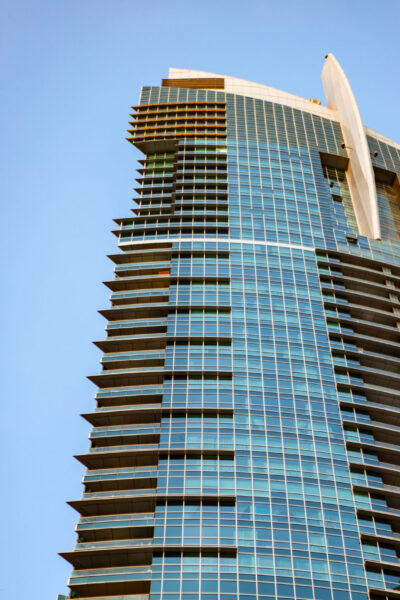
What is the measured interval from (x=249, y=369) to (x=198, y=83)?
7134 cm

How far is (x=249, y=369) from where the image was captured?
280 feet

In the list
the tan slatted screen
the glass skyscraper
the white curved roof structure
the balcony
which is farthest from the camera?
the tan slatted screen

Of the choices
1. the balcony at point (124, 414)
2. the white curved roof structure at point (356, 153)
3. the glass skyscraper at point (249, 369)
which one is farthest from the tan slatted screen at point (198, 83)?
the balcony at point (124, 414)

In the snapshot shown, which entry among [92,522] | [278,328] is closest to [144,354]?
[278,328]

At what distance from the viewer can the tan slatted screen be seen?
137 meters

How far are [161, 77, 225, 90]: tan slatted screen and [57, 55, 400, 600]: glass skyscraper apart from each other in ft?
27.3

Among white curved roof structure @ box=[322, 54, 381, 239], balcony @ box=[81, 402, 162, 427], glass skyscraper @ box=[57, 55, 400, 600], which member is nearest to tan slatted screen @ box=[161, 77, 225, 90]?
glass skyscraper @ box=[57, 55, 400, 600]

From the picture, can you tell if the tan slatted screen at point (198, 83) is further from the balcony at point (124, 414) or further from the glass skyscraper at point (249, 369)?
the balcony at point (124, 414)

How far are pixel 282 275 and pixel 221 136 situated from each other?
34155mm

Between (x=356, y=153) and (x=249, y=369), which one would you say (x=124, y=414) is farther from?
(x=356, y=153)

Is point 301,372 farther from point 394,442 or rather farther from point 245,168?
point 245,168

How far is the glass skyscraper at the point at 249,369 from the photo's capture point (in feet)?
230

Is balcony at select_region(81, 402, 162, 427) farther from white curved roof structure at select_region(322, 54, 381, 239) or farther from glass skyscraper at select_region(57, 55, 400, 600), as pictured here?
white curved roof structure at select_region(322, 54, 381, 239)

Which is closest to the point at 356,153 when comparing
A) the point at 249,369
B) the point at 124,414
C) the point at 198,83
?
the point at 198,83
